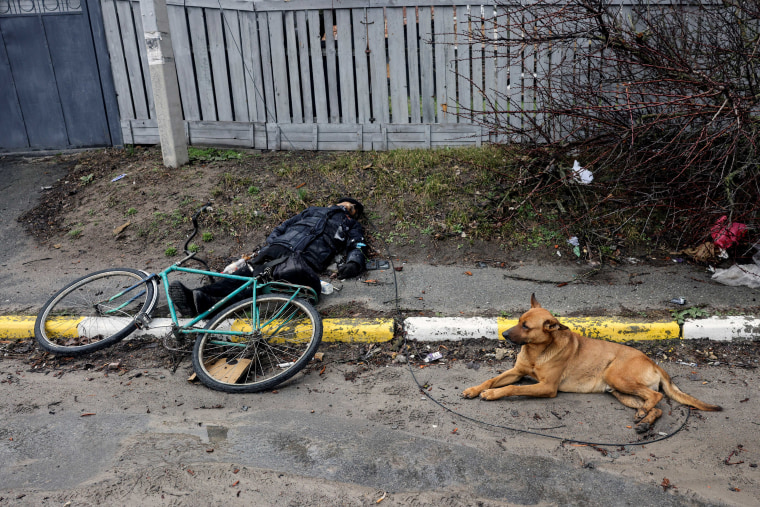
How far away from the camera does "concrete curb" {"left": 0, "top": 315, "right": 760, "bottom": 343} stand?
179 inches

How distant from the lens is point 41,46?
329 inches

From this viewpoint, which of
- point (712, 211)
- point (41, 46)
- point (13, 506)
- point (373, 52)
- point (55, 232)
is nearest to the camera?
point (13, 506)

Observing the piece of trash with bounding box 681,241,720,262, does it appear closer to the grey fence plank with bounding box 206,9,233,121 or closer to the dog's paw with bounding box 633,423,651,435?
the dog's paw with bounding box 633,423,651,435

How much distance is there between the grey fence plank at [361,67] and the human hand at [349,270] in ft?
10.4

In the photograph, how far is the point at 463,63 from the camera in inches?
304

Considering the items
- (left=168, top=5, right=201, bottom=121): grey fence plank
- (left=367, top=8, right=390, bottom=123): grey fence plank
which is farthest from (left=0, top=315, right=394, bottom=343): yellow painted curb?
(left=168, top=5, right=201, bottom=121): grey fence plank

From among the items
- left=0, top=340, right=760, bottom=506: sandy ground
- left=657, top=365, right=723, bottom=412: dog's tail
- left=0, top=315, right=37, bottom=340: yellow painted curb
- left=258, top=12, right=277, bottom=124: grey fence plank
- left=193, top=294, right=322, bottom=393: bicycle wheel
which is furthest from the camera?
left=258, top=12, right=277, bottom=124: grey fence plank

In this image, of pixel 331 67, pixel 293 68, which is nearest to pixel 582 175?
pixel 331 67

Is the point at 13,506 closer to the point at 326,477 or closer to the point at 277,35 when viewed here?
the point at 326,477

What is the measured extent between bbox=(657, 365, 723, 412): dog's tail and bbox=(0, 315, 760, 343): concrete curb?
765 millimetres

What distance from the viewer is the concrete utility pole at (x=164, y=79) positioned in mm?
6977

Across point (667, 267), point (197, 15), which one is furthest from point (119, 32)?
point (667, 267)

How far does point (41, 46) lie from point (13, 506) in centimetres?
777

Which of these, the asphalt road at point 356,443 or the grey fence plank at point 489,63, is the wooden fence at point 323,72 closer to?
the grey fence plank at point 489,63
